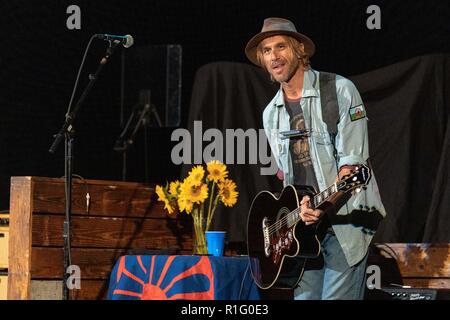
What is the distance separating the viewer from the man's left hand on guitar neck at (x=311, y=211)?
462 cm

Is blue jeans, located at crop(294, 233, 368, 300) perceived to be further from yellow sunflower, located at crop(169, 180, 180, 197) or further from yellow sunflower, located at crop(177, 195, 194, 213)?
yellow sunflower, located at crop(169, 180, 180, 197)

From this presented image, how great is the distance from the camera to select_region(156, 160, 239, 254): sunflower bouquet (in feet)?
19.4

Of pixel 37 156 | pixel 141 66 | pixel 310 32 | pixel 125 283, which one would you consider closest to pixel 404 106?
pixel 310 32

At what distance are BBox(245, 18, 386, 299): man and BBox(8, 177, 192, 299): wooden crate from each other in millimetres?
1440

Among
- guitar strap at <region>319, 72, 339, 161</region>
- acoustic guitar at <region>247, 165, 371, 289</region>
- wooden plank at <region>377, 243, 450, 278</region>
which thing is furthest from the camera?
wooden plank at <region>377, 243, 450, 278</region>

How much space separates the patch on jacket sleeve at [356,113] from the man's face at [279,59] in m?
0.46

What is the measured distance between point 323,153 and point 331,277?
662 millimetres

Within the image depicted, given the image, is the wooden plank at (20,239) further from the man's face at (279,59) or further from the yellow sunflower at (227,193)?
the man's face at (279,59)

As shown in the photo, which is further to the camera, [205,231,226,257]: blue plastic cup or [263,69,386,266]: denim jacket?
[205,231,226,257]: blue plastic cup

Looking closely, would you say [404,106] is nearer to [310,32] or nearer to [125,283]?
[310,32]

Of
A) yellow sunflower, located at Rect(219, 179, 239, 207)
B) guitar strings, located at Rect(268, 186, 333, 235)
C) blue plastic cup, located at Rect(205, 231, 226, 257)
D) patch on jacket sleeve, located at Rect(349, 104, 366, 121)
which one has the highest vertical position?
patch on jacket sleeve, located at Rect(349, 104, 366, 121)

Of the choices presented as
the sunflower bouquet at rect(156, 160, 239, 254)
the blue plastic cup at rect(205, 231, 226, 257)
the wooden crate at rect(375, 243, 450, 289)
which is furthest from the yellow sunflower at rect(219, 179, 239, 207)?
the wooden crate at rect(375, 243, 450, 289)

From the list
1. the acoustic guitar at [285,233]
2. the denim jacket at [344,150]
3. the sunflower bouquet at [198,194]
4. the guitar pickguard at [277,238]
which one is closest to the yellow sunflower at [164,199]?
the sunflower bouquet at [198,194]

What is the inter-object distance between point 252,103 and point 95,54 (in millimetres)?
1890
